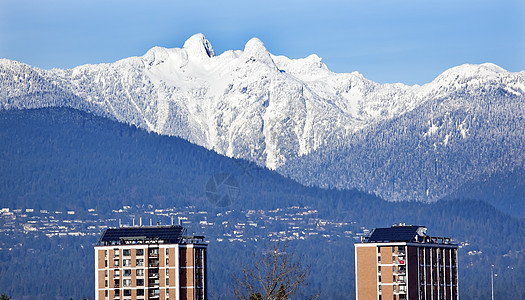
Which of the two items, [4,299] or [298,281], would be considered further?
[4,299]

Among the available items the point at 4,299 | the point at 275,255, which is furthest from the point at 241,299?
the point at 4,299

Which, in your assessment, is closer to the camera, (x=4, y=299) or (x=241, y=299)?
(x=241, y=299)

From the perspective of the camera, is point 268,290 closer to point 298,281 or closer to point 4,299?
point 298,281

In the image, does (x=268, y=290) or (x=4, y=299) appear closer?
(x=268, y=290)

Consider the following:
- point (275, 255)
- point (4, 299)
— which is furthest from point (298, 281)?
point (4, 299)

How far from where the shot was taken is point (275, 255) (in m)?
83.4

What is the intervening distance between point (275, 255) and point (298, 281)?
9.32ft

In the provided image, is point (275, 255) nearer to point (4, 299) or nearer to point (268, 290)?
point (268, 290)

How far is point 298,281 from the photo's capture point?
81438mm

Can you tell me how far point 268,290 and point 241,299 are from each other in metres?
5.10

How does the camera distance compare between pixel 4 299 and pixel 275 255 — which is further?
pixel 4 299

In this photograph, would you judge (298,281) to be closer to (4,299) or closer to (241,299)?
(241,299)

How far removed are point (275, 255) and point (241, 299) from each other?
3586 millimetres

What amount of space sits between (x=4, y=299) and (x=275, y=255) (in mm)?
89640
